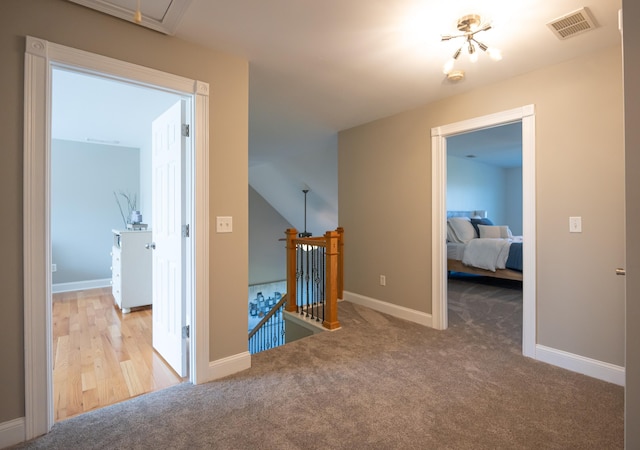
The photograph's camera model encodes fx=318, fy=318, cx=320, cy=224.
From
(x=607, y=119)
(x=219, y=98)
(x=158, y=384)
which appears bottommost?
(x=158, y=384)

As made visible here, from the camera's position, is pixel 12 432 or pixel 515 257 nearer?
pixel 12 432

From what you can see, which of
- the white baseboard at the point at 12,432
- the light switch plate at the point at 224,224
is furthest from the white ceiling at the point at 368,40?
the white baseboard at the point at 12,432

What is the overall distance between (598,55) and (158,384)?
150 inches

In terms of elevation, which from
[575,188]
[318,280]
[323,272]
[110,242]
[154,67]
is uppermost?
[154,67]

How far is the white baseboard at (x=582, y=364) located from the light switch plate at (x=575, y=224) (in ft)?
3.00

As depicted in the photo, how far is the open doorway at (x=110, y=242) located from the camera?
2258 mm

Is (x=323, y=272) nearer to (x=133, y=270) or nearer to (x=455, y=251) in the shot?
(x=133, y=270)

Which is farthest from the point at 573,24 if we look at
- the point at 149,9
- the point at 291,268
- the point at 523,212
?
the point at 291,268

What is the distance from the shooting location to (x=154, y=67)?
6.49 ft

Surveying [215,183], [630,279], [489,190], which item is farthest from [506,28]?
[489,190]

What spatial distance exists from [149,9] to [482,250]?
5.06m

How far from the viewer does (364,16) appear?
1.82 metres

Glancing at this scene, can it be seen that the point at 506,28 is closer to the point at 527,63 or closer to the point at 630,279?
the point at 527,63

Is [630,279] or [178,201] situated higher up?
[178,201]
